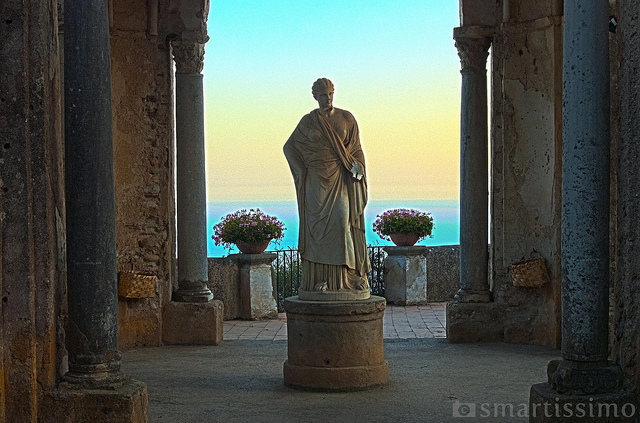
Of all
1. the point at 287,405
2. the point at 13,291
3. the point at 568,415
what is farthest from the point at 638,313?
the point at 13,291

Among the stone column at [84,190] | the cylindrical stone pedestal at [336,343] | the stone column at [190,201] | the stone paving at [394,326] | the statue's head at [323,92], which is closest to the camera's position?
the stone column at [84,190]

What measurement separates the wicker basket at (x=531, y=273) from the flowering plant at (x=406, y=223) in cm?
401

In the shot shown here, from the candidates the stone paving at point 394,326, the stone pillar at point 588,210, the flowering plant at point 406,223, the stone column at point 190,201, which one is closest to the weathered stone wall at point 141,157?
the stone column at point 190,201

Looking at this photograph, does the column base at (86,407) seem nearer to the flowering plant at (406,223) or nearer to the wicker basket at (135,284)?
the wicker basket at (135,284)

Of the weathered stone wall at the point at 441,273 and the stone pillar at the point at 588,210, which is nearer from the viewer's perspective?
the stone pillar at the point at 588,210

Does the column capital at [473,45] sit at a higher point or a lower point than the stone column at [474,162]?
higher

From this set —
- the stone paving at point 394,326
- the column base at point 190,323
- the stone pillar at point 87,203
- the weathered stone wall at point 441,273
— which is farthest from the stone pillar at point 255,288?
the stone pillar at point 87,203

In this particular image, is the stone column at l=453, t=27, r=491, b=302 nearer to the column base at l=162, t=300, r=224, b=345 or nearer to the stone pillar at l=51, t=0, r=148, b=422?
the column base at l=162, t=300, r=224, b=345

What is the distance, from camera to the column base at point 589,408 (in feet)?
17.8

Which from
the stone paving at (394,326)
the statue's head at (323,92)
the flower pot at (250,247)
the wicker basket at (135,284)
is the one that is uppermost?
the statue's head at (323,92)

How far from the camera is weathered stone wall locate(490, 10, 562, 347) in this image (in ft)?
31.3

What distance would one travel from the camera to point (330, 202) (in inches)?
294

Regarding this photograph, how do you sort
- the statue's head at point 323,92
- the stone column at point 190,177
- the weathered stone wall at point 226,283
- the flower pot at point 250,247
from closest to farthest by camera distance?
1. the statue's head at point 323,92
2. the stone column at point 190,177
3. the weathered stone wall at point 226,283
4. the flower pot at point 250,247

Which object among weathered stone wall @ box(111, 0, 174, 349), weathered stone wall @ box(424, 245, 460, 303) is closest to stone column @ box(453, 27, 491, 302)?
weathered stone wall @ box(111, 0, 174, 349)
